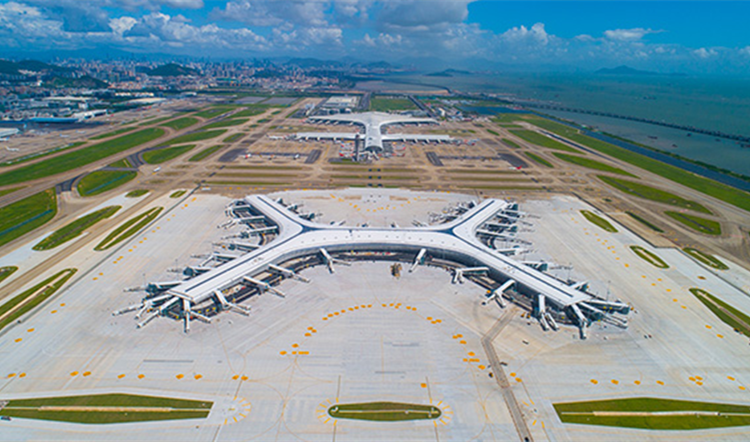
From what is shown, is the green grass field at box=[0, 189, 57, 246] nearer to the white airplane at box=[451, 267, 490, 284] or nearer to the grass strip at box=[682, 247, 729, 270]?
the white airplane at box=[451, 267, 490, 284]

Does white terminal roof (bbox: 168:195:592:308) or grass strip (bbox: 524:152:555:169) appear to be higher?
grass strip (bbox: 524:152:555:169)

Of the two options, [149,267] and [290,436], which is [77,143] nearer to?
[149,267]

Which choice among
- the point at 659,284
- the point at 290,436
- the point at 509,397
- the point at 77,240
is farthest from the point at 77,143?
the point at 659,284

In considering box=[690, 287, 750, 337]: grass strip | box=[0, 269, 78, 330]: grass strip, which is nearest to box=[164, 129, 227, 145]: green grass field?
box=[0, 269, 78, 330]: grass strip

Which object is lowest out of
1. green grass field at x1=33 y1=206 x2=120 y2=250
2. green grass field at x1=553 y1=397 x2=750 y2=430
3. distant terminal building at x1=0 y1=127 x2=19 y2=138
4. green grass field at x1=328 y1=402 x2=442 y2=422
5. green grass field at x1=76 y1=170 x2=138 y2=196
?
green grass field at x1=328 y1=402 x2=442 y2=422

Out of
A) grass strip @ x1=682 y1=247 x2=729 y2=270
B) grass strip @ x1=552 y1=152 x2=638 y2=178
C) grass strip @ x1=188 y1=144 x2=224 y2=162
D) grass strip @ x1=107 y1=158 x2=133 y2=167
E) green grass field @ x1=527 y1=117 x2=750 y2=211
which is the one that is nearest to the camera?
grass strip @ x1=682 y1=247 x2=729 y2=270

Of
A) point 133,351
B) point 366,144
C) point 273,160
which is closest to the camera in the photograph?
point 133,351
